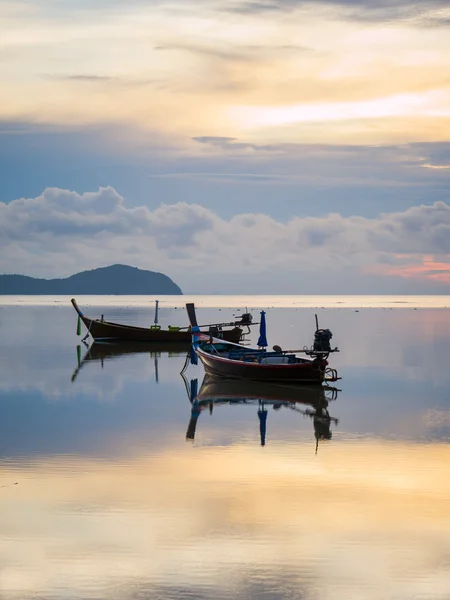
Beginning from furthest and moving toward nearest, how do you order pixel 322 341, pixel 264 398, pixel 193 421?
pixel 322 341, pixel 264 398, pixel 193 421

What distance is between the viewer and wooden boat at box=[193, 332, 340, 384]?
40125 mm

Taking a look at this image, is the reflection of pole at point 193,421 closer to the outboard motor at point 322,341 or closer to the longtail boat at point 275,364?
the longtail boat at point 275,364

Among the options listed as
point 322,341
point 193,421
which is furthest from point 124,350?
point 193,421

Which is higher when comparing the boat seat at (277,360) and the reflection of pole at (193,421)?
the boat seat at (277,360)

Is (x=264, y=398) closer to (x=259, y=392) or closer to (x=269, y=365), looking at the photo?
(x=259, y=392)

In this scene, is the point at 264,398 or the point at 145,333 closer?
the point at 264,398

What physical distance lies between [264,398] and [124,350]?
109 feet

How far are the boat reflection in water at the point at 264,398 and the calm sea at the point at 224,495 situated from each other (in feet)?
0.51

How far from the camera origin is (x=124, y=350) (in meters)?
69.2

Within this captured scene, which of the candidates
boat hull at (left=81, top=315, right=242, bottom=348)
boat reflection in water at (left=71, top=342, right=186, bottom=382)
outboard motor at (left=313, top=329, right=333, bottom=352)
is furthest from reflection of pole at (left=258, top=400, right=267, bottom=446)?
boat hull at (left=81, top=315, right=242, bottom=348)

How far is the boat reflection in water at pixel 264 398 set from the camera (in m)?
31.6

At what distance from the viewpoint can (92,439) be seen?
27.3 m

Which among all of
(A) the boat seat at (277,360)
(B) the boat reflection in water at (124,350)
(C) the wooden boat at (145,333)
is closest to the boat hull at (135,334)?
(C) the wooden boat at (145,333)

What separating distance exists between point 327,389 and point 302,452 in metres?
15.9
